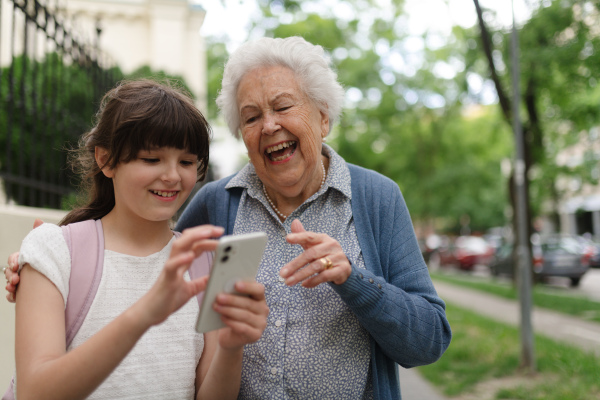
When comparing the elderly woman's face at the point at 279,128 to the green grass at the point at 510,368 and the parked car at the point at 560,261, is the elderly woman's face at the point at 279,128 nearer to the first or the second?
the green grass at the point at 510,368

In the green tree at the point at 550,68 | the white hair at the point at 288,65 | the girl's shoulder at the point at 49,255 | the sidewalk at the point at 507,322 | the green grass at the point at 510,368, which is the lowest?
the sidewalk at the point at 507,322

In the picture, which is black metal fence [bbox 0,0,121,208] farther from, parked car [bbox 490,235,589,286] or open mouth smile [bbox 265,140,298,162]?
parked car [bbox 490,235,589,286]

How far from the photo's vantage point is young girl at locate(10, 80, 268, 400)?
1261mm

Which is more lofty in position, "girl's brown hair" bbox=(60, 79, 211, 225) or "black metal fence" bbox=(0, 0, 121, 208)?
"black metal fence" bbox=(0, 0, 121, 208)

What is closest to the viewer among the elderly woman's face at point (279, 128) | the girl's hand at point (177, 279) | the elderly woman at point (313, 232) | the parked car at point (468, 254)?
the girl's hand at point (177, 279)

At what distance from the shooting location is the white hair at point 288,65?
7.02 ft

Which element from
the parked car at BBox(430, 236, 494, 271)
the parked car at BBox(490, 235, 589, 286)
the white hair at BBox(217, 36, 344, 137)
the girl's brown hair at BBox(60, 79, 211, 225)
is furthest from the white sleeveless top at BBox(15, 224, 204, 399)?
the parked car at BBox(430, 236, 494, 271)

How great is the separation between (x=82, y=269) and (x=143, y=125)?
1.38ft

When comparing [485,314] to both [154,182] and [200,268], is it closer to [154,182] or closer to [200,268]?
[200,268]

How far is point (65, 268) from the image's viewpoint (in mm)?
1450

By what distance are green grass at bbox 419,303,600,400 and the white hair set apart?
4408 mm

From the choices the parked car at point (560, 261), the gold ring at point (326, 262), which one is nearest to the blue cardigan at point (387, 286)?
the gold ring at point (326, 262)

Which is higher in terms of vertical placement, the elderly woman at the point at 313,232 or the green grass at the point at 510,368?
the elderly woman at the point at 313,232

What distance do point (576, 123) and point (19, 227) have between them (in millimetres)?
10743
